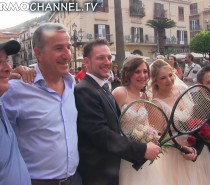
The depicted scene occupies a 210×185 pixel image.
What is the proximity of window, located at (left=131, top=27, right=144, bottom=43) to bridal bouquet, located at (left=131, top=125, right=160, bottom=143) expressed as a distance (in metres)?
37.3

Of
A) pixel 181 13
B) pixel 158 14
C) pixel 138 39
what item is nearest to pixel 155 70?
pixel 138 39

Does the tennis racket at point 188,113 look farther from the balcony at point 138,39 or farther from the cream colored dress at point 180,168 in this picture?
the balcony at point 138,39

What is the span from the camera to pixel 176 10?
4547 centimetres

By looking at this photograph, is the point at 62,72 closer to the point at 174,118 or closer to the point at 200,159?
the point at 174,118

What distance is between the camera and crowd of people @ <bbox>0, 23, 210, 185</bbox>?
6.74 ft

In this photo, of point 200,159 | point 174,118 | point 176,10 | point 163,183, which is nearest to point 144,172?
point 163,183

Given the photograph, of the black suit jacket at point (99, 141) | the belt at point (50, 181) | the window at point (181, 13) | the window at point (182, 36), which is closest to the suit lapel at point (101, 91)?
the black suit jacket at point (99, 141)

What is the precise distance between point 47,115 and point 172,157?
1478mm

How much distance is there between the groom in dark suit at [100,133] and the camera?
94.0 inches

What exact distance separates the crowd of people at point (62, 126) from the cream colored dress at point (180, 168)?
15cm

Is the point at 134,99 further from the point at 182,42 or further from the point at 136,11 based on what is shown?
the point at 182,42

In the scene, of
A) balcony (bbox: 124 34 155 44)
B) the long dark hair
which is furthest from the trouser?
balcony (bbox: 124 34 155 44)

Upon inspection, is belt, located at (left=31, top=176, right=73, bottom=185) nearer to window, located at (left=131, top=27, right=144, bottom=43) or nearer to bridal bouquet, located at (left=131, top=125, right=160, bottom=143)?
bridal bouquet, located at (left=131, top=125, right=160, bottom=143)

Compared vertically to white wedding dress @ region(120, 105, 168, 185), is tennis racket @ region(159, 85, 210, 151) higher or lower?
higher
